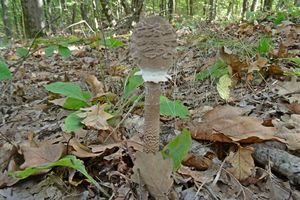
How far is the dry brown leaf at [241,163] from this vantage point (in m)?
1.52

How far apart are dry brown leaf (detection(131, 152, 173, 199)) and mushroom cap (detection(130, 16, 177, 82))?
0.95ft

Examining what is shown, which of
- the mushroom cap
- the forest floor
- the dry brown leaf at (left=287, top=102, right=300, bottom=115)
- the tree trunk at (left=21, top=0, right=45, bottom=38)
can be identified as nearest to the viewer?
the mushroom cap

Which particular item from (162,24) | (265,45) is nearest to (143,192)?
(162,24)

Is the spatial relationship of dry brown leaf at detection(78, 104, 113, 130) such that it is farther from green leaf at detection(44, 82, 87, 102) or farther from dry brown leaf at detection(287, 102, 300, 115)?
dry brown leaf at detection(287, 102, 300, 115)

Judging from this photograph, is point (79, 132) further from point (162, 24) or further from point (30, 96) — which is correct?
point (30, 96)

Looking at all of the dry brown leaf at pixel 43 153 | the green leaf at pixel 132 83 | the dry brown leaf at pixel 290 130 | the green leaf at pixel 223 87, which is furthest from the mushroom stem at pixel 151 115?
the green leaf at pixel 223 87

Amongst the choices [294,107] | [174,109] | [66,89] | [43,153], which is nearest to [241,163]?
[174,109]

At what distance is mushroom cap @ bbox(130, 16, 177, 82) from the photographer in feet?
3.95

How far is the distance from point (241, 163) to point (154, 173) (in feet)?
1.62

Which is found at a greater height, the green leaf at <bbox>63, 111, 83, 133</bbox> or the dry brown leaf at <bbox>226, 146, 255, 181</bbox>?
the green leaf at <bbox>63, 111, 83, 133</bbox>

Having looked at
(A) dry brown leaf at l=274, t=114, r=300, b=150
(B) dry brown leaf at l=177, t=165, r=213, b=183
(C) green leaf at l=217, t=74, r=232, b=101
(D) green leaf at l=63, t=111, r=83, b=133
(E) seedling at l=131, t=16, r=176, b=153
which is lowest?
(B) dry brown leaf at l=177, t=165, r=213, b=183

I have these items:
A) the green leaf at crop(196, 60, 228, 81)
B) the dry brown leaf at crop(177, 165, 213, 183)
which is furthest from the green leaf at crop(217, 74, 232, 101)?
the dry brown leaf at crop(177, 165, 213, 183)

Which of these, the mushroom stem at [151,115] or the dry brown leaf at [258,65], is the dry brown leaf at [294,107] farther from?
the mushroom stem at [151,115]

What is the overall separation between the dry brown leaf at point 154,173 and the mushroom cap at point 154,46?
0.29 m
